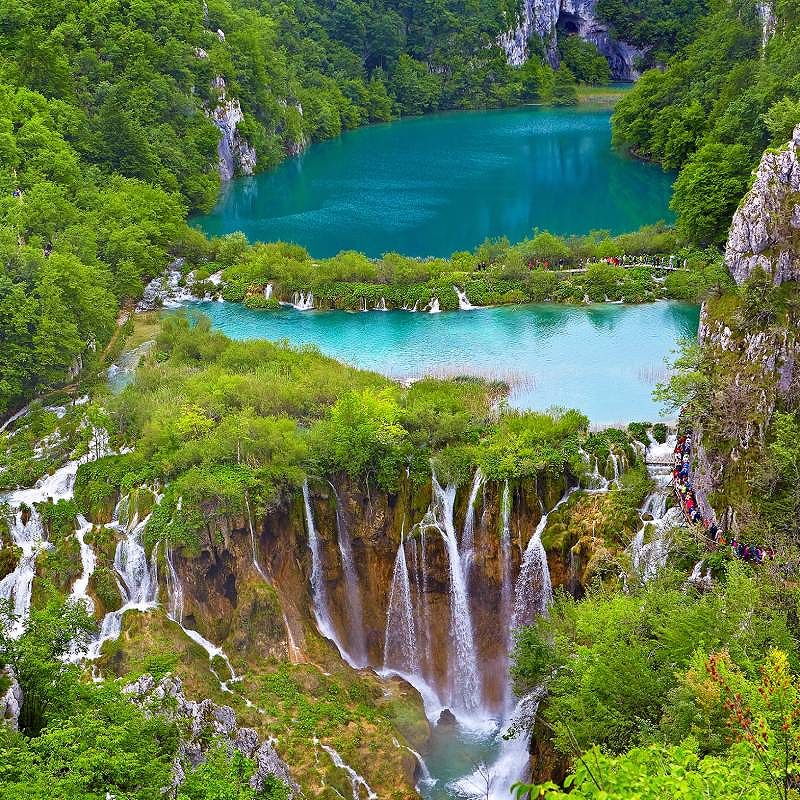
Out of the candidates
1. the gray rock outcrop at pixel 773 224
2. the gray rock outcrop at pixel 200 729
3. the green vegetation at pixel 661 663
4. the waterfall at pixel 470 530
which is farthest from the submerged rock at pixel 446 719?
the gray rock outcrop at pixel 773 224

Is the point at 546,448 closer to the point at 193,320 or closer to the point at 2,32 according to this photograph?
the point at 193,320

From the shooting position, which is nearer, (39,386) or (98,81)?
(39,386)

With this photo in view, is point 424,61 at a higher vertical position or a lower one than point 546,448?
higher

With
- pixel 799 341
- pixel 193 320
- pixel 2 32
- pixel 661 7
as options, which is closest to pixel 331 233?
pixel 193 320

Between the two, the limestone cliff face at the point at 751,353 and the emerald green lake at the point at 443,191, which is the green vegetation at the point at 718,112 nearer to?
the emerald green lake at the point at 443,191

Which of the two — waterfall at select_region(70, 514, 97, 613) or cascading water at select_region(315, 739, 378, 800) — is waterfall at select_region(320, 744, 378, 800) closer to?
cascading water at select_region(315, 739, 378, 800)

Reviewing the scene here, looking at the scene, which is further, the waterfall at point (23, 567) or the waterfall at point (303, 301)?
the waterfall at point (303, 301)
